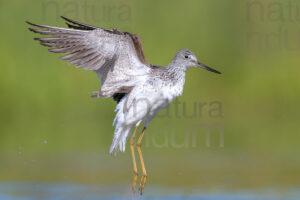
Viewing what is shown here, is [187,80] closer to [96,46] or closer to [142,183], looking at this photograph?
[96,46]

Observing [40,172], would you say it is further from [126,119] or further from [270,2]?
[270,2]

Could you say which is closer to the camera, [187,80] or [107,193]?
[107,193]

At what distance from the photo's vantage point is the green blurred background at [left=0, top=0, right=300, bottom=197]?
543 inches

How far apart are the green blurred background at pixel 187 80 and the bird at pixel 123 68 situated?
2095 millimetres

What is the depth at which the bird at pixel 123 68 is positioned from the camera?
10.2 m

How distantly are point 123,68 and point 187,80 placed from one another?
229 inches

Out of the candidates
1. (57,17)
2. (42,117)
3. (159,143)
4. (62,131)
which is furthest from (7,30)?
(159,143)

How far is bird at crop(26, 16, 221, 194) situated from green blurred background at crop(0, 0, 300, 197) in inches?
82.5

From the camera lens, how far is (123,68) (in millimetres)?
10602

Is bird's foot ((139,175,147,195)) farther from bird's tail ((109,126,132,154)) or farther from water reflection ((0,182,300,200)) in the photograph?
bird's tail ((109,126,132,154))

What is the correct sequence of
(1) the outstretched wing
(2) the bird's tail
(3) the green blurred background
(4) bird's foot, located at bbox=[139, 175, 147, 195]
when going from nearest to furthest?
(4) bird's foot, located at bbox=[139, 175, 147, 195] < (1) the outstretched wing < (2) the bird's tail < (3) the green blurred background

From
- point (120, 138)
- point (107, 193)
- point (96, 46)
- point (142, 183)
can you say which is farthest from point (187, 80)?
point (107, 193)

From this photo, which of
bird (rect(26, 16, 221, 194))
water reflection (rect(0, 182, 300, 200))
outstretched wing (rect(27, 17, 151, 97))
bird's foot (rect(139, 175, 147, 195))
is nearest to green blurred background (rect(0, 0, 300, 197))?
bird (rect(26, 16, 221, 194))

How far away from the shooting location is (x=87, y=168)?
11.0m
